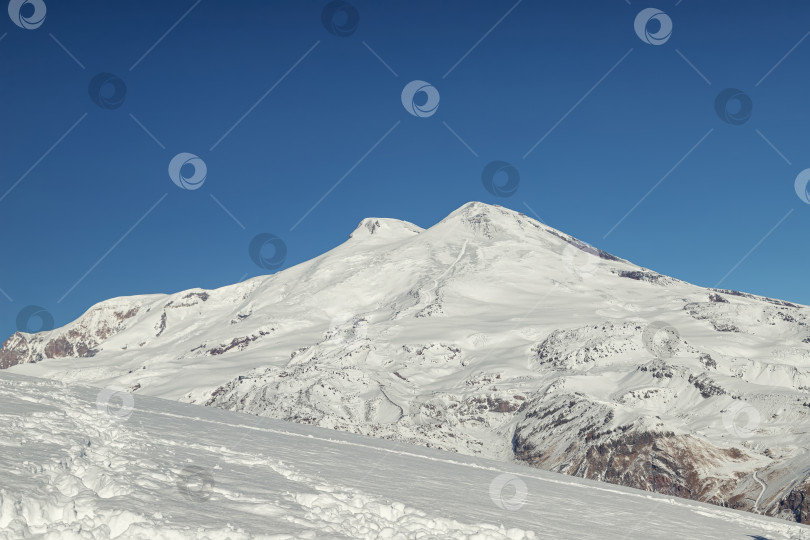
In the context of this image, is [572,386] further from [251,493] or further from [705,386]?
[251,493]

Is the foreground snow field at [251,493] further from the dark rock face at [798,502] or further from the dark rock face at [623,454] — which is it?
the dark rock face at [623,454]

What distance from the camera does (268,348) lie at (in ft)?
639

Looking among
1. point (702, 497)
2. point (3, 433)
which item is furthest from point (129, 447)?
point (702, 497)

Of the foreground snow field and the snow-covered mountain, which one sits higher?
the snow-covered mountain

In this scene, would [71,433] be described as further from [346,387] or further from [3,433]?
[346,387]

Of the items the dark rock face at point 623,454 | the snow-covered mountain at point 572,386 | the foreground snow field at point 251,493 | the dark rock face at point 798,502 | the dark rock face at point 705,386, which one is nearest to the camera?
the foreground snow field at point 251,493

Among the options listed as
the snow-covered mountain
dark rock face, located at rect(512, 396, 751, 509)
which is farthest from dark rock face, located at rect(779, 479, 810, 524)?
dark rock face, located at rect(512, 396, 751, 509)

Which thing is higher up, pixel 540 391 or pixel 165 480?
pixel 540 391

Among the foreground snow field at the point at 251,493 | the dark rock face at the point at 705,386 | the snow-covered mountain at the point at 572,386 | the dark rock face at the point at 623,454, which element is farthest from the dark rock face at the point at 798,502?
the dark rock face at the point at 705,386

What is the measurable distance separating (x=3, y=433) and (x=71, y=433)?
3.07m

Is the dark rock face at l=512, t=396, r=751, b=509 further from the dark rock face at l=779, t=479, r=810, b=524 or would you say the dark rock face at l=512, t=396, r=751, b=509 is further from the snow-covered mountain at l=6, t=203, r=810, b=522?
the dark rock face at l=779, t=479, r=810, b=524

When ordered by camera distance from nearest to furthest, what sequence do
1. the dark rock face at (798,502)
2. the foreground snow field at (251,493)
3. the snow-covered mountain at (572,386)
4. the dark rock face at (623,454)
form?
the foreground snow field at (251,493)
the dark rock face at (798,502)
the dark rock face at (623,454)
the snow-covered mountain at (572,386)

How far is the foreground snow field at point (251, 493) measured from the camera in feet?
42.7

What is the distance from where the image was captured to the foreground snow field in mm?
13008
